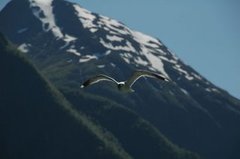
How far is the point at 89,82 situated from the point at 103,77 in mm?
1286

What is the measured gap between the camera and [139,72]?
1454 inches

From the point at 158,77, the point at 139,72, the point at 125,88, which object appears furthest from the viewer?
the point at 125,88

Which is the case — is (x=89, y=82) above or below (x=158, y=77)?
below

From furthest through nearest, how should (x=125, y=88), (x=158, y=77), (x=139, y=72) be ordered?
(x=125, y=88) → (x=139, y=72) → (x=158, y=77)

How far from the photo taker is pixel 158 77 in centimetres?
3444

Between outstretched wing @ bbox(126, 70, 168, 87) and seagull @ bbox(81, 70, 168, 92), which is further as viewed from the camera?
seagull @ bbox(81, 70, 168, 92)

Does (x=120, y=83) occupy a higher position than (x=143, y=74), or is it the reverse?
(x=143, y=74)

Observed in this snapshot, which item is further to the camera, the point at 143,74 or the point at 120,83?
the point at 120,83

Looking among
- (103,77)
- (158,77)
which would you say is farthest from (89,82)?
(158,77)

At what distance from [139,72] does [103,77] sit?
206 cm

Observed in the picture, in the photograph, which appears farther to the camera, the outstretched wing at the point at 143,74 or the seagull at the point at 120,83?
the seagull at the point at 120,83

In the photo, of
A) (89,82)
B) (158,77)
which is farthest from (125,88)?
(158,77)

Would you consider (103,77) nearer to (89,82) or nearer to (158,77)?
(89,82)

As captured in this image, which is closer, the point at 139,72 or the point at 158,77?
the point at 158,77
